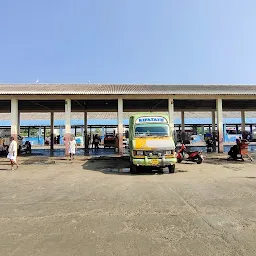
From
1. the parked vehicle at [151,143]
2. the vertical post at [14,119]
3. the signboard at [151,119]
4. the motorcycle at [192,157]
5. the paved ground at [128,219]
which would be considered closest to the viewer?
the paved ground at [128,219]

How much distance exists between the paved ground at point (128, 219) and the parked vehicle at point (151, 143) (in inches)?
111

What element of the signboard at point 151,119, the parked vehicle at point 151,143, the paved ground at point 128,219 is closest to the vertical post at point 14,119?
the parked vehicle at point 151,143

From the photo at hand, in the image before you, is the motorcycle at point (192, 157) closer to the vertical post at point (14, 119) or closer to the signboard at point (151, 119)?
the signboard at point (151, 119)

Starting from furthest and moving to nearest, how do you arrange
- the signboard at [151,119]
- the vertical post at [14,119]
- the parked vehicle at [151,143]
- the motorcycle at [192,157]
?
the vertical post at [14,119], the motorcycle at [192,157], the signboard at [151,119], the parked vehicle at [151,143]

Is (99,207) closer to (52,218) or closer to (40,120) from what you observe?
(52,218)

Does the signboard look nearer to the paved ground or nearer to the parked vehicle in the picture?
the parked vehicle

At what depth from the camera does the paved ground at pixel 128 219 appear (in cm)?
438

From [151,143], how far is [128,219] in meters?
7.29

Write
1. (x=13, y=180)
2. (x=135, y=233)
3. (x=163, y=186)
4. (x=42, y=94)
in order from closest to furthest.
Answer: (x=135, y=233) → (x=163, y=186) → (x=13, y=180) → (x=42, y=94)

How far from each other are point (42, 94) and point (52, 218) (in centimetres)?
1678

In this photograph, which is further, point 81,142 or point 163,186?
point 81,142

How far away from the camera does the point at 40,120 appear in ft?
138

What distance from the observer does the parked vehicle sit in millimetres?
12562

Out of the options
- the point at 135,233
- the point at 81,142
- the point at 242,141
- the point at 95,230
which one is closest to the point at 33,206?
the point at 95,230
